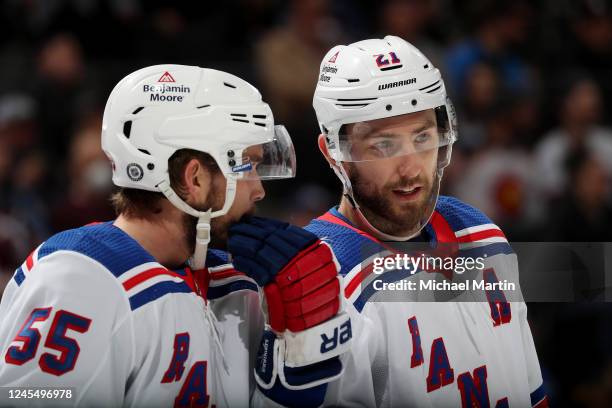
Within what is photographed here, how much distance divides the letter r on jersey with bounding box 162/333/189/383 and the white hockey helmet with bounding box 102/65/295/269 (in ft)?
0.87

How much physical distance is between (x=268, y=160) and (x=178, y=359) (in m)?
0.56

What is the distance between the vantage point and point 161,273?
2.72m

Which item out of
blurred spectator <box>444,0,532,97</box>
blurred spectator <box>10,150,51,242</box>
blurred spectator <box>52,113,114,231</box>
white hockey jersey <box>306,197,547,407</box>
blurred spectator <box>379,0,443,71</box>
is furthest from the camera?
blurred spectator <box>379,0,443,71</box>

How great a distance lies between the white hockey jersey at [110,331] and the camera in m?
2.58

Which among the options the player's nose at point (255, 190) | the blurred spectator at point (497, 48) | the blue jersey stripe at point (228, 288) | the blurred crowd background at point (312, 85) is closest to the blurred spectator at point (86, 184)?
the blurred crowd background at point (312, 85)

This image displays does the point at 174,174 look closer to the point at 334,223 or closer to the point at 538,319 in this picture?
the point at 334,223

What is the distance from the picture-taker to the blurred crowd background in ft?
15.8

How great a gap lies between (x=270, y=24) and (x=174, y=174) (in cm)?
324

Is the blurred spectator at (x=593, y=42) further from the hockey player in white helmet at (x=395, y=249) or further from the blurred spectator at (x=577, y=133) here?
the hockey player in white helmet at (x=395, y=249)

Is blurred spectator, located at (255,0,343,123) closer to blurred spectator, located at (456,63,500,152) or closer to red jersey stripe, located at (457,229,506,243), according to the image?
blurred spectator, located at (456,63,500,152)

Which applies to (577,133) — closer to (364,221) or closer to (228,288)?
(364,221)

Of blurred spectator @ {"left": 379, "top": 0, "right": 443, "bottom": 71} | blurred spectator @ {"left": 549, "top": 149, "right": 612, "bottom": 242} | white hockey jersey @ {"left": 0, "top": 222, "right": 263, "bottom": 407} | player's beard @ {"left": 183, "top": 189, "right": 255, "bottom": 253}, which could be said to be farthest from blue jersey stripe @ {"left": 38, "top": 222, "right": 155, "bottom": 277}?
blurred spectator @ {"left": 379, "top": 0, "right": 443, "bottom": 71}

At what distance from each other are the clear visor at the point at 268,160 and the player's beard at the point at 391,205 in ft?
0.56

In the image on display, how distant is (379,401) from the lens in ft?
9.06
